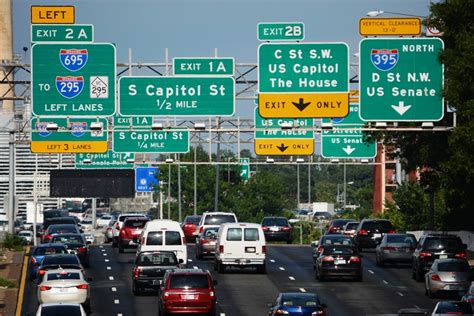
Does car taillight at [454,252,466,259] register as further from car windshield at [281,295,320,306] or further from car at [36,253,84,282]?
car windshield at [281,295,320,306]

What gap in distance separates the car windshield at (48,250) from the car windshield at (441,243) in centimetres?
1482

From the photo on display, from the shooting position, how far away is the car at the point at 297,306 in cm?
3619

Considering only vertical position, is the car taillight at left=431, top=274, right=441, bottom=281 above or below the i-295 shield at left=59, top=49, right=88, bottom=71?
below

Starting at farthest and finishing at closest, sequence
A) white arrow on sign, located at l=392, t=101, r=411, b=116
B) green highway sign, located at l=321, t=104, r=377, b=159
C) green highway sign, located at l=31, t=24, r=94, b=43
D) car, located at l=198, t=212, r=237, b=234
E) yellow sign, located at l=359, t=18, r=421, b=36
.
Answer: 1. green highway sign, located at l=321, t=104, r=377, b=159
2. car, located at l=198, t=212, r=237, b=234
3. green highway sign, located at l=31, t=24, r=94, b=43
4. yellow sign, located at l=359, t=18, r=421, b=36
5. white arrow on sign, located at l=392, t=101, r=411, b=116

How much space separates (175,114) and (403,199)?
42.1m

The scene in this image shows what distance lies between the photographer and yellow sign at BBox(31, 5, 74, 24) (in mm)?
52031

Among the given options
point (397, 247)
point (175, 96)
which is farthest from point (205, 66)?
point (397, 247)

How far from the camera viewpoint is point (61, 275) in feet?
142

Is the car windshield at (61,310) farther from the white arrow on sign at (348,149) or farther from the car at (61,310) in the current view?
the white arrow on sign at (348,149)

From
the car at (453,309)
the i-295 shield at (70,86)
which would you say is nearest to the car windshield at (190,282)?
the car at (453,309)

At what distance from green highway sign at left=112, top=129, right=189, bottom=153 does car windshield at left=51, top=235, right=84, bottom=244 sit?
13.6 meters

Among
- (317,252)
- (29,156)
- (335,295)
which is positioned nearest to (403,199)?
(317,252)

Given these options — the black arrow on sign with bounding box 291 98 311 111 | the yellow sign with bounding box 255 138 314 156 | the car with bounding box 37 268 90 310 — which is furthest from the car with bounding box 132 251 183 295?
the yellow sign with bounding box 255 138 314 156

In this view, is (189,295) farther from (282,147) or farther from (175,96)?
(282,147)
